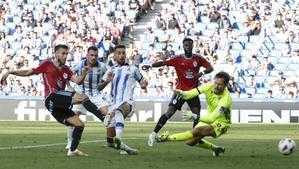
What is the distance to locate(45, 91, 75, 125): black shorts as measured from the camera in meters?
15.3

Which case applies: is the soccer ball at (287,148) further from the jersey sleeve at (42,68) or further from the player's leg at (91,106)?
the jersey sleeve at (42,68)

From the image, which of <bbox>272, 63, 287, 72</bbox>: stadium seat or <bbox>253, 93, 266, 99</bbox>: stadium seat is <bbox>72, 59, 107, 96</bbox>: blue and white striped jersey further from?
<bbox>272, 63, 287, 72</bbox>: stadium seat

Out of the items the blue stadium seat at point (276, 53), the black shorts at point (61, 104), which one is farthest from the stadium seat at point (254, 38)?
the black shorts at point (61, 104)

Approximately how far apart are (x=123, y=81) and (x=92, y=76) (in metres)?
1.89

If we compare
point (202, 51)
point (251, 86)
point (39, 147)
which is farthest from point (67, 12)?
point (39, 147)

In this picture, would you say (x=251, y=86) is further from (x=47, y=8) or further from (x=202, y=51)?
(x=47, y=8)

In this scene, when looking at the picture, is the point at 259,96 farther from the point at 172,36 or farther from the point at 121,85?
the point at 121,85

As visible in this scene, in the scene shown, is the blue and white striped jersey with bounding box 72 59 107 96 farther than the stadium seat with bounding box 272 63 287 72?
No

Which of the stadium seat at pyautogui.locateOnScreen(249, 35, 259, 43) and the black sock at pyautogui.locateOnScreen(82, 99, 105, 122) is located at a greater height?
the stadium seat at pyautogui.locateOnScreen(249, 35, 259, 43)

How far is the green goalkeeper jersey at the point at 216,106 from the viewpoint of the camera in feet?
50.8

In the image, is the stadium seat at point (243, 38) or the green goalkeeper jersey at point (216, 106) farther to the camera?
the stadium seat at point (243, 38)

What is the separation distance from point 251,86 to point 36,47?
11516 millimetres

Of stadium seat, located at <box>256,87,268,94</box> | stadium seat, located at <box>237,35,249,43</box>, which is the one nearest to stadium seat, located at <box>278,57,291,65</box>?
stadium seat, located at <box>256,87,268,94</box>

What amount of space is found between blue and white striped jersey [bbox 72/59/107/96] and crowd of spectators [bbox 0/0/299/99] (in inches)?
689
